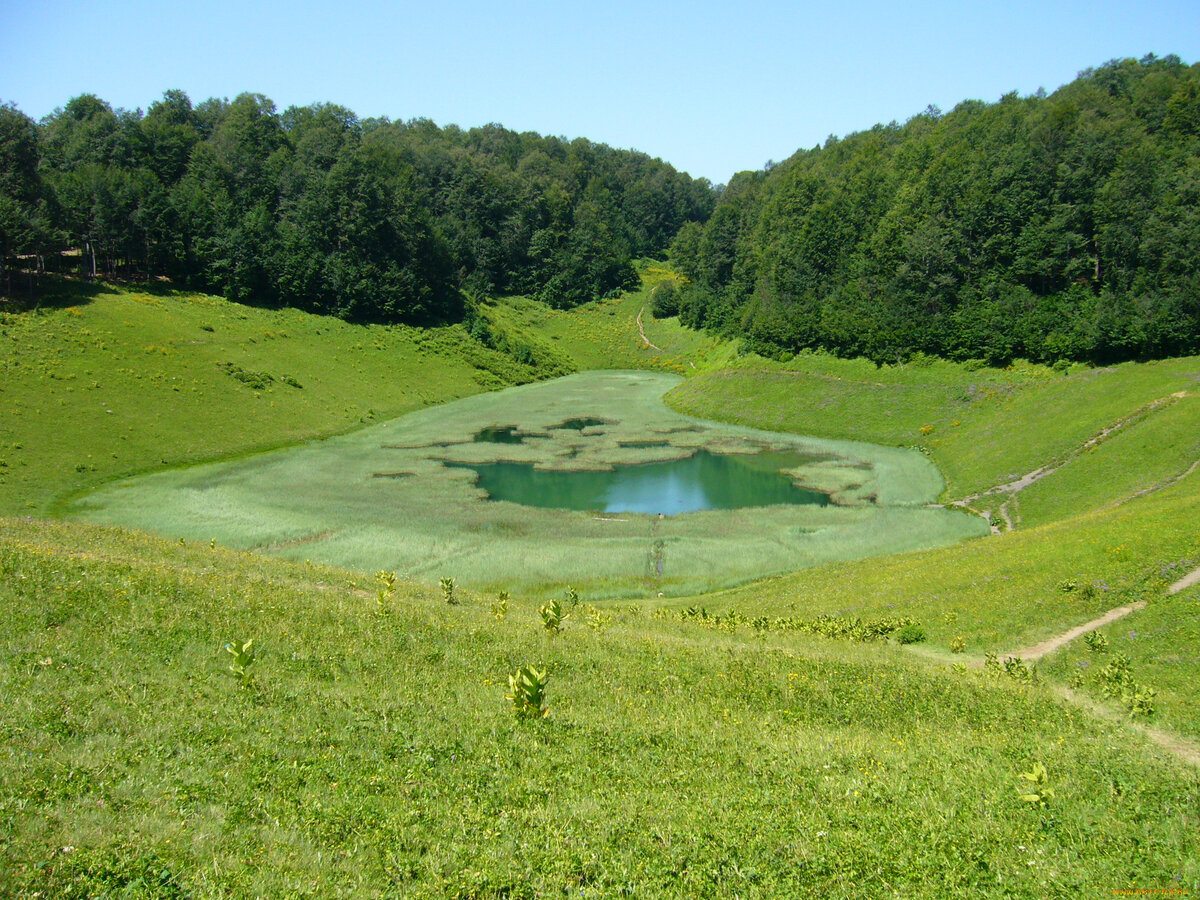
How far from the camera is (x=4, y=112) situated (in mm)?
74812

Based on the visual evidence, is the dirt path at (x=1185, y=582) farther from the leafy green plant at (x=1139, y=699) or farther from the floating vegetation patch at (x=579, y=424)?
the floating vegetation patch at (x=579, y=424)

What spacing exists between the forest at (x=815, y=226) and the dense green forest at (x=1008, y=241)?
0.22 meters

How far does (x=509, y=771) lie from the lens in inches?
463

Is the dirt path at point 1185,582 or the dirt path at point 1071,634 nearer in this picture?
the dirt path at point 1071,634

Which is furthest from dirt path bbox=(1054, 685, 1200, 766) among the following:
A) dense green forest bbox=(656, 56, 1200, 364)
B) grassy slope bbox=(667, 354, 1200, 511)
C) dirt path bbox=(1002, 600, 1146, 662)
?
dense green forest bbox=(656, 56, 1200, 364)

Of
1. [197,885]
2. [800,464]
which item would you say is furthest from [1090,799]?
[800,464]

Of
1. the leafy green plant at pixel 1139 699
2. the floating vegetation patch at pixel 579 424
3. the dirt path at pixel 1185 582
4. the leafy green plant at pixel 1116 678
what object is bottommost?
the floating vegetation patch at pixel 579 424

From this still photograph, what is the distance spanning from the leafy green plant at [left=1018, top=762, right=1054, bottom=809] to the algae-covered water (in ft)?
78.1

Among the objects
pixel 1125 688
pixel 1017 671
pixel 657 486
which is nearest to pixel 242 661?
pixel 1017 671

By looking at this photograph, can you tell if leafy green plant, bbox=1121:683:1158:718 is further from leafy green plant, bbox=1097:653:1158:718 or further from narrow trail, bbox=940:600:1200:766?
narrow trail, bbox=940:600:1200:766

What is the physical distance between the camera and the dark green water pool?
51.2 metres

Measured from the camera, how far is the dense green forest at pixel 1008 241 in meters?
66.8

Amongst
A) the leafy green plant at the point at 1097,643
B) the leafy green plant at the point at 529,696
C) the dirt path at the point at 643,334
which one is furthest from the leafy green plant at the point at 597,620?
the dirt path at the point at 643,334

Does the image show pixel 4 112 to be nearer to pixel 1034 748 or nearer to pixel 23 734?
pixel 23 734
